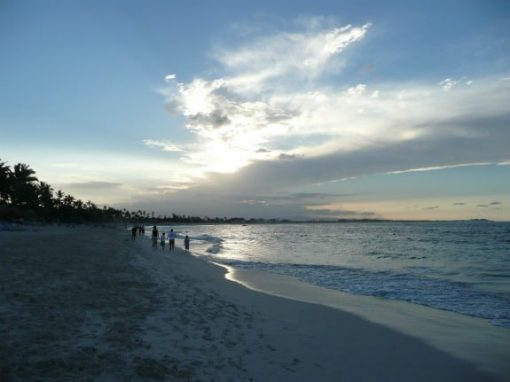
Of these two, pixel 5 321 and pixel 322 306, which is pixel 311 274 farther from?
pixel 5 321

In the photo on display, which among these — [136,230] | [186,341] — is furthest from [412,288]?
[136,230]

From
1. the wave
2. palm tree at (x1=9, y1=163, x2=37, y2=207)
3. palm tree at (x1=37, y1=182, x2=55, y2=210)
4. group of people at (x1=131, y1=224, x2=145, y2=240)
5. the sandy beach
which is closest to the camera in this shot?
the sandy beach

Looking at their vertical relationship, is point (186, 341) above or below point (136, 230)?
below

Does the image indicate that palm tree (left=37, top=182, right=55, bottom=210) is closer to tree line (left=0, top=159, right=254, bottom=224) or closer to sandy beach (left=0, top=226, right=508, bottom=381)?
tree line (left=0, top=159, right=254, bottom=224)

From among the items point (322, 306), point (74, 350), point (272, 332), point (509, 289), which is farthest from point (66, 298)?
point (509, 289)

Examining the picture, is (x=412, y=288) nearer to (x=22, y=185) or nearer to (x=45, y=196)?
(x=22, y=185)

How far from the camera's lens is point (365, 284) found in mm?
17969

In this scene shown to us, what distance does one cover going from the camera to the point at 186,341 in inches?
270

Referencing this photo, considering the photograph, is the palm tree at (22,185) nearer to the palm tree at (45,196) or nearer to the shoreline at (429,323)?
the palm tree at (45,196)

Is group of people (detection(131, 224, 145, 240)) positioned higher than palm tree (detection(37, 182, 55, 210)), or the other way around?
palm tree (detection(37, 182, 55, 210))

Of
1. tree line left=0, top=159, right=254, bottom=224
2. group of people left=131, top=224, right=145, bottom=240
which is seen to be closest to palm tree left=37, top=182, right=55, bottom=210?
tree line left=0, top=159, right=254, bottom=224

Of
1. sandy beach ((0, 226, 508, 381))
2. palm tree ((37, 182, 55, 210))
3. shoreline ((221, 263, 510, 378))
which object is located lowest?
shoreline ((221, 263, 510, 378))

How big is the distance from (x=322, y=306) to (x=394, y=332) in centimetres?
307

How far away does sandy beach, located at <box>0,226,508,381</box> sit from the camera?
214 inches
